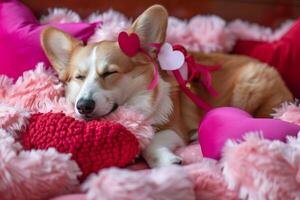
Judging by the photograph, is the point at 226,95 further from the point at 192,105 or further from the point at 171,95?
the point at 171,95

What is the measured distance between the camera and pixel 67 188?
103 cm

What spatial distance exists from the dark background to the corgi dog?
0.32m

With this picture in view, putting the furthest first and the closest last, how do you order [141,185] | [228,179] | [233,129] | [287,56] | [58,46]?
[287,56], [58,46], [233,129], [228,179], [141,185]

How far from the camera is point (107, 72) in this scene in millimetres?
1372

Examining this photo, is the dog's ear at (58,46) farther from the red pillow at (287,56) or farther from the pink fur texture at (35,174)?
the red pillow at (287,56)

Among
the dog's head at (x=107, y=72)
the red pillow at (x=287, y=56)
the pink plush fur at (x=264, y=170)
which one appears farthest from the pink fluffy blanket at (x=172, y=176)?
the red pillow at (x=287, y=56)

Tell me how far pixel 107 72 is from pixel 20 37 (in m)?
0.39

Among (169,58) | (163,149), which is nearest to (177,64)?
(169,58)

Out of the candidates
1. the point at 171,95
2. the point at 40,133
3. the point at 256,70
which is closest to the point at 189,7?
the point at 256,70

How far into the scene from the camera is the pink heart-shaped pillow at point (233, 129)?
3.71 feet

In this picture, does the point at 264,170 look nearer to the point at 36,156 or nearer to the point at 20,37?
the point at 36,156

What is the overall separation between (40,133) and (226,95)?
771 millimetres

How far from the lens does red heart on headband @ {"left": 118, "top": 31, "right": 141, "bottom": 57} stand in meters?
1.39

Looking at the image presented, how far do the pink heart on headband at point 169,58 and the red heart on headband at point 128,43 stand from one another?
0.10 m
